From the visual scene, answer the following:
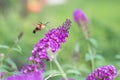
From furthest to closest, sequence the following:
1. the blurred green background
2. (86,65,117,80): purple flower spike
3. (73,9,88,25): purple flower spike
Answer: the blurred green background
(73,9,88,25): purple flower spike
(86,65,117,80): purple flower spike

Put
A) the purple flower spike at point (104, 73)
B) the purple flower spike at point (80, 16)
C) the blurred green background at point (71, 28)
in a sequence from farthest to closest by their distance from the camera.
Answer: the blurred green background at point (71, 28), the purple flower spike at point (80, 16), the purple flower spike at point (104, 73)

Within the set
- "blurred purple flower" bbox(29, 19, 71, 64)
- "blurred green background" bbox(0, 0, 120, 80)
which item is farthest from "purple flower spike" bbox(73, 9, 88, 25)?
"blurred purple flower" bbox(29, 19, 71, 64)

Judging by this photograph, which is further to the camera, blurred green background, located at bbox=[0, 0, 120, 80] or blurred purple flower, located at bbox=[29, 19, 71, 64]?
blurred green background, located at bbox=[0, 0, 120, 80]

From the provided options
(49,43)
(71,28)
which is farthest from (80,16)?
(71,28)

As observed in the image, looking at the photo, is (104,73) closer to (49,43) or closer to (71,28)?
(49,43)

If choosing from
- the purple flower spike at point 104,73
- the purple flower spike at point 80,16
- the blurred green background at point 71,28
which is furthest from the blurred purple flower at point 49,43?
the purple flower spike at point 80,16

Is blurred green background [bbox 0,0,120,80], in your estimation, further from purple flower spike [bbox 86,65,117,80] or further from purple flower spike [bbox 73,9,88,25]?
purple flower spike [bbox 86,65,117,80]

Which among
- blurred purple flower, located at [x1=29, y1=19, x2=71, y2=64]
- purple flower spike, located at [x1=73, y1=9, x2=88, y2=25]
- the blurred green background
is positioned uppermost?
the blurred green background

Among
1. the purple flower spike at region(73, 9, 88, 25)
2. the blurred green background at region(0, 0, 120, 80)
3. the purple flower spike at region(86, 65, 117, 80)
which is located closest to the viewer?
the purple flower spike at region(86, 65, 117, 80)

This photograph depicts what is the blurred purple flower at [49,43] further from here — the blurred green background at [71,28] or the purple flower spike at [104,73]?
the blurred green background at [71,28]
